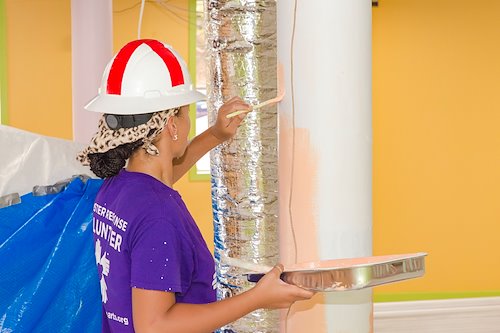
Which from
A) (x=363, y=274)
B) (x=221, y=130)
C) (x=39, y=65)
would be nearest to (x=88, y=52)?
(x=39, y=65)

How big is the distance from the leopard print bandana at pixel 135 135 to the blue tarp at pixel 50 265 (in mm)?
459

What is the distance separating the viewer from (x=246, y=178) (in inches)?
65.2

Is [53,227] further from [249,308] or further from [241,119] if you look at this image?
[249,308]

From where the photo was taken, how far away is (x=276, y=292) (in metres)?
1.27

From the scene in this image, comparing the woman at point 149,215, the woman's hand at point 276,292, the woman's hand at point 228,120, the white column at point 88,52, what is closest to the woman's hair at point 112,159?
the woman at point 149,215

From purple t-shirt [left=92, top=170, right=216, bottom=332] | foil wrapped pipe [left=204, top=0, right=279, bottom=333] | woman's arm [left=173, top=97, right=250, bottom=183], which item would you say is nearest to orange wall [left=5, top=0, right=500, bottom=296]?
woman's arm [left=173, top=97, right=250, bottom=183]

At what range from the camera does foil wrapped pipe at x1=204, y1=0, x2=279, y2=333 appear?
1623mm

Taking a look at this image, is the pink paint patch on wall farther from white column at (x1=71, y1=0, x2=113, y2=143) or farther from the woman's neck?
white column at (x1=71, y1=0, x2=113, y2=143)

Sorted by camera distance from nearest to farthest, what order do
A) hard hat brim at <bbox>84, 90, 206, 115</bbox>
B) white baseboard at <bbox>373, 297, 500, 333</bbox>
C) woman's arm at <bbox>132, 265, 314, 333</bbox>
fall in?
woman's arm at <bbox>132, 265, 314, 333</bbox>
hard hat brim at <bbox>84, 90, 206, 115</bbox>
white baseboard at <bbox>373, 297, 500, 333</bbox>

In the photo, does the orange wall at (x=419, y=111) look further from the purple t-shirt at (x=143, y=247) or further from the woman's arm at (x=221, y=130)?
the purple t-shirt at (x=143, y=247)

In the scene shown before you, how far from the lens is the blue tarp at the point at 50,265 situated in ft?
6.00

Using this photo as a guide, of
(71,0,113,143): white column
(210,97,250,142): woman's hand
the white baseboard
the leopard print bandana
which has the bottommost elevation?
the white baseboard

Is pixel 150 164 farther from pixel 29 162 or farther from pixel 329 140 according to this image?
pixel 29 162

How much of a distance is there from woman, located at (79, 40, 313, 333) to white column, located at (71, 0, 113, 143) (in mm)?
2110
